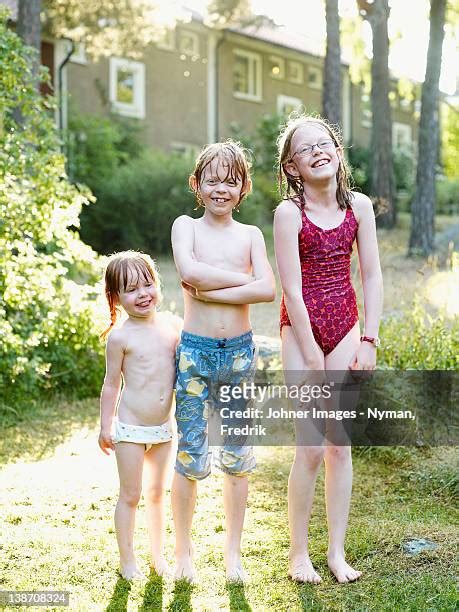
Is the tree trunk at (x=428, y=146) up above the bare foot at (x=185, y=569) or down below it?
above

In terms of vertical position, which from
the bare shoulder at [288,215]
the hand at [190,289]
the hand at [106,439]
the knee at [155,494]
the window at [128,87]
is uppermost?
the window at [128,87]

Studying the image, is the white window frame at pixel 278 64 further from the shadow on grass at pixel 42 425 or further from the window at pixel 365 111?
the shadow on grass at pixel 42 425

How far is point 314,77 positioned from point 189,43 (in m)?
7.02

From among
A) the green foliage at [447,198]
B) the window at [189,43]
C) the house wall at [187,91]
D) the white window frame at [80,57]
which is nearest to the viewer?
the white window frame at [80,57]

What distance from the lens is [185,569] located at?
3467 millimetres

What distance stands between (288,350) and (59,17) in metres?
13.5

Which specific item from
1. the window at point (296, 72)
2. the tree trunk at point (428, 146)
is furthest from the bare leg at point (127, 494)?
the window at point (296, 72)

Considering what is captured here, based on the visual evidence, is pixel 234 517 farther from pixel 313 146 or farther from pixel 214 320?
pixel 313 146

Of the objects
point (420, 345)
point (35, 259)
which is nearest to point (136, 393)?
point (420, 345)

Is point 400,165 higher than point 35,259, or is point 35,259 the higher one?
point 400,165

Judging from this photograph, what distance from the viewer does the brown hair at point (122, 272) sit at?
3.44 m

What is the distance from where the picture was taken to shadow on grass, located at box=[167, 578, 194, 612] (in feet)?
10.5

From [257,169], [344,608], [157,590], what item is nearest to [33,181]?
[157,590]

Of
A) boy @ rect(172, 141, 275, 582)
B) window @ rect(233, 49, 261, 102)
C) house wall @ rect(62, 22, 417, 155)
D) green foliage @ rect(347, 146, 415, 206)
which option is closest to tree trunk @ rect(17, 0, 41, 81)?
boy @ rect(172, 141, 275, 582)
